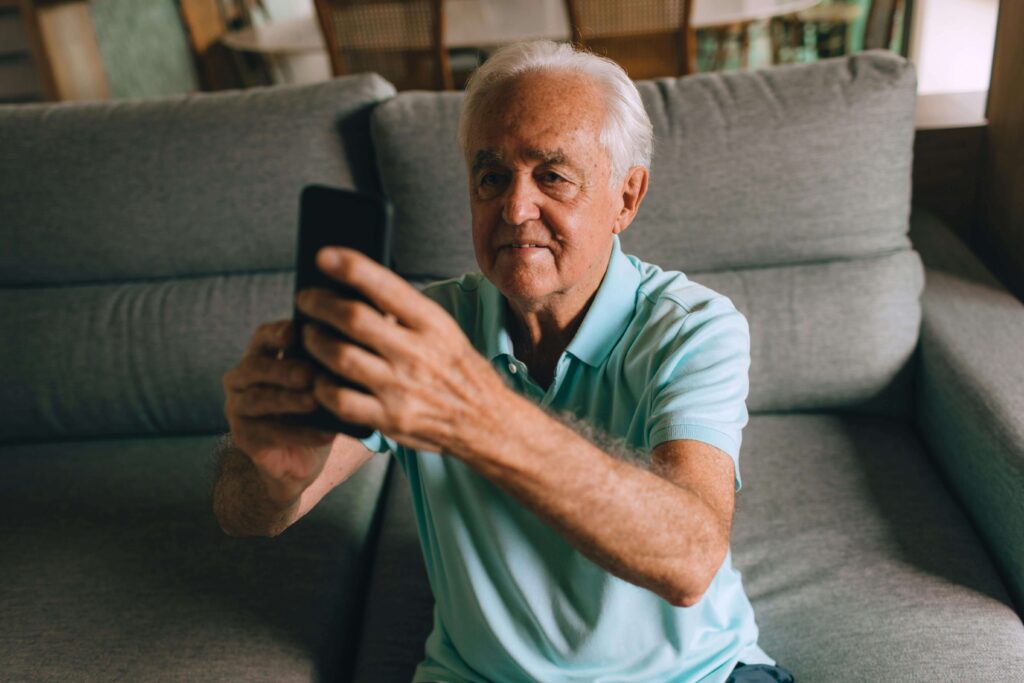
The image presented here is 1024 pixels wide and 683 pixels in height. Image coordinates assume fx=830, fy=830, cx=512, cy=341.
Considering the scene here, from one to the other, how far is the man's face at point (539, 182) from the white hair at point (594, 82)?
13mm

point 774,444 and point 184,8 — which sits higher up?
point 184,8

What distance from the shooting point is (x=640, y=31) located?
9.15ft

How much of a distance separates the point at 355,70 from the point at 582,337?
89.8 inches

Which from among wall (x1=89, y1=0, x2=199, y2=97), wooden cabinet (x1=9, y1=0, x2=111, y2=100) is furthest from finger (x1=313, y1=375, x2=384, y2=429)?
wall (x1=89, y1=0, x2=199, y2=97)

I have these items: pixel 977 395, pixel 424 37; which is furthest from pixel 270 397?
pixel 424 37

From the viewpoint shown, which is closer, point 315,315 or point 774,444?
point 315,315

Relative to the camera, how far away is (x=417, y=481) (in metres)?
1.04

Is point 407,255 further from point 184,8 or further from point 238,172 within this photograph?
point 184,8

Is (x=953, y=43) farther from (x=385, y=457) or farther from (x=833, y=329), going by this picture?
(x=385, y=457)

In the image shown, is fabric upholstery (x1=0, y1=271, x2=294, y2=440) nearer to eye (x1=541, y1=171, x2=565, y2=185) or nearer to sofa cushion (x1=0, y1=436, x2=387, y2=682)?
sofa cushion (x1=0, y1=436, x2=387, y2=682)

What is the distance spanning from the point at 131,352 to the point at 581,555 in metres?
1.22

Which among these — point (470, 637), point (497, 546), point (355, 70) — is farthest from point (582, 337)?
point (355, 70)

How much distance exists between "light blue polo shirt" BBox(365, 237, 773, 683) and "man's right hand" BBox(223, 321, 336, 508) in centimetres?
27

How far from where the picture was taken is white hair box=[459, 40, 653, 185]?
0.94 meters
